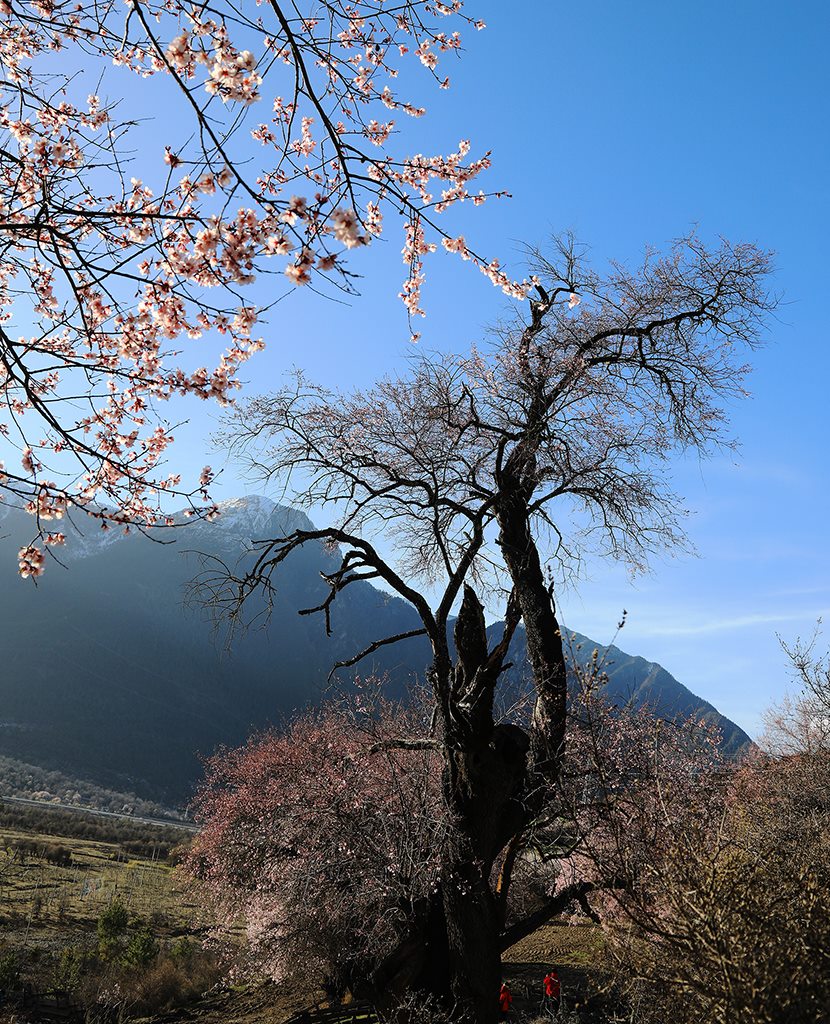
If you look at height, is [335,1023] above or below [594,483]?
below

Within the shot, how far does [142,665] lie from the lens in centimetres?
10638

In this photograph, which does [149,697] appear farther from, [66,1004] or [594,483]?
[594,483]

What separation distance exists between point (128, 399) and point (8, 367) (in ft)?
7.42

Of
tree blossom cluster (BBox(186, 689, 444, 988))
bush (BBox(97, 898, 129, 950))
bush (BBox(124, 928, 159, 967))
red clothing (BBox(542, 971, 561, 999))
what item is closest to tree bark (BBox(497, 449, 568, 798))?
tree blossom cluster (BBox(186, 689, 444, 988))

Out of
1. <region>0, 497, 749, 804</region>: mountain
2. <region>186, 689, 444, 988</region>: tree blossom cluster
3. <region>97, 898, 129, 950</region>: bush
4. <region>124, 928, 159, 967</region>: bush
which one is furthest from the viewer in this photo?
<region>0, 497, 749, 804</region>: mountain

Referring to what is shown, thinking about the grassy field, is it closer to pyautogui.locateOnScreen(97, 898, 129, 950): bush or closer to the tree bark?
pyautogui.locateOnScreen(97, 898, 129, 950): bush

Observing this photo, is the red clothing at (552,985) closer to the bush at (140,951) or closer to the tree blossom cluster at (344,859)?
the tree blossom cluster at (344,859)

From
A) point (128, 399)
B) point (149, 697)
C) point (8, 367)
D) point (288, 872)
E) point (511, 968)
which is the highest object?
point (128, 399)

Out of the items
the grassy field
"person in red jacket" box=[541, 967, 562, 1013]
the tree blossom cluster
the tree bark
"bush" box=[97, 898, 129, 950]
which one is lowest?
the grassy field

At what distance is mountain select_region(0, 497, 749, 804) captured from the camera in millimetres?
76812

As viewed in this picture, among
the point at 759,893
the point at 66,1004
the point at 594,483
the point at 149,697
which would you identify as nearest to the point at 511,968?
the point at 66,1004

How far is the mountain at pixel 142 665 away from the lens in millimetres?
76812

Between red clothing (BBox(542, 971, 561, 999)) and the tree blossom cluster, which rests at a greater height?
the tree blossom cluster

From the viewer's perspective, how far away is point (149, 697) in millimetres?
98562
